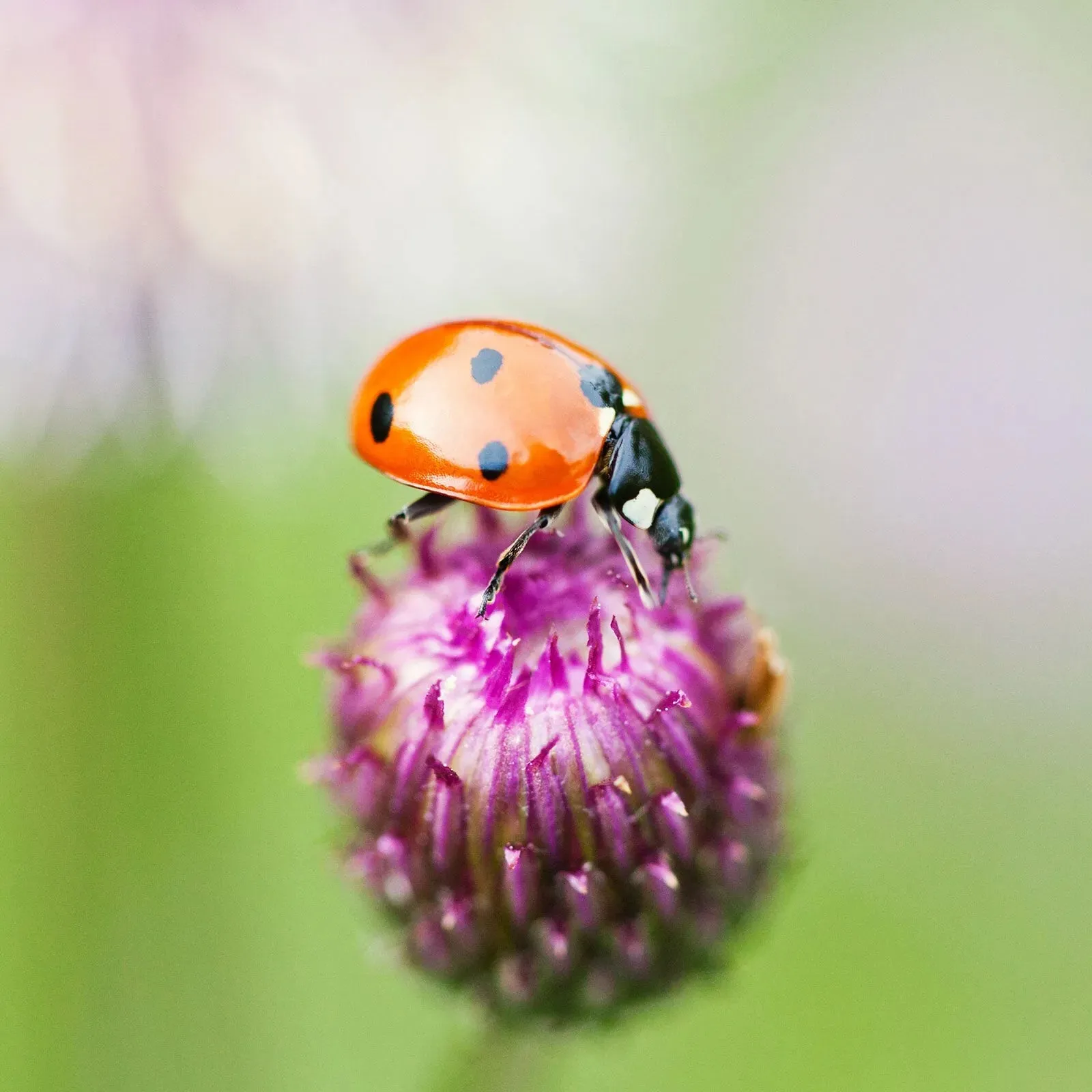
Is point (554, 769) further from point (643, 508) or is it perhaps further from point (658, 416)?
point (658, 416)

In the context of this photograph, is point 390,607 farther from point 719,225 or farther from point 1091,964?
point 719,225

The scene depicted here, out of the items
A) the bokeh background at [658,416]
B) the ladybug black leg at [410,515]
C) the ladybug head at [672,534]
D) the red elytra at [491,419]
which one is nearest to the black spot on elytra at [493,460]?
the red elytra at [491,419]

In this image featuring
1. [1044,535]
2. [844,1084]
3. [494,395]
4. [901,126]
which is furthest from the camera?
[901,126]

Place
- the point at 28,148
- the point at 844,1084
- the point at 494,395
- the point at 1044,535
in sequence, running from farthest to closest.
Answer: the point at 1044,535, the point at 844,1084, the point at 28,148, the point at 494,395

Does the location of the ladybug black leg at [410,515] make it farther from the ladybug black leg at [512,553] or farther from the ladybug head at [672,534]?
the ladybug head at [672,534]

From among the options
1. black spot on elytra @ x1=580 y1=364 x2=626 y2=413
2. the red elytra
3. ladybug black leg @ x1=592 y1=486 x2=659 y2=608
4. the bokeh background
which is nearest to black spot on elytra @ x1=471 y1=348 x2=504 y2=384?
the red elytra

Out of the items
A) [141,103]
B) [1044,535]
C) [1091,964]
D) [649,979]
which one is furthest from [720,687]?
[1044,535]
